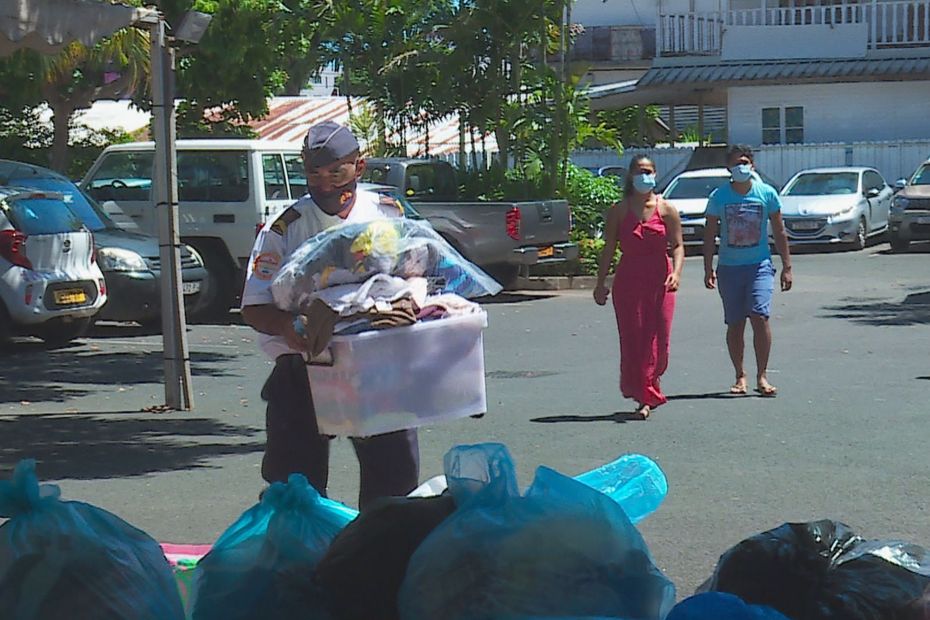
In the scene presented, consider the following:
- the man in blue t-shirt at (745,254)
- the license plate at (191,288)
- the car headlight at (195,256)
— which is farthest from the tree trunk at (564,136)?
the man in blue t-shirt at (745,254)

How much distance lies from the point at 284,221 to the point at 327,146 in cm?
28

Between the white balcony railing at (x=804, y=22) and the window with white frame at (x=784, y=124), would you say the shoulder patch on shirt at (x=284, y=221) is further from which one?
the white balcony railing at (x=804, y=22)

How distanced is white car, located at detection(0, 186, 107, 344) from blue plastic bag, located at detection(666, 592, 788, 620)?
1252cm

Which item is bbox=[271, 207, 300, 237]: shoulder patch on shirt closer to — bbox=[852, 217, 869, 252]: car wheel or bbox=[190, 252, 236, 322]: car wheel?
bbox=[190, 252, 236, 322]: car wheel

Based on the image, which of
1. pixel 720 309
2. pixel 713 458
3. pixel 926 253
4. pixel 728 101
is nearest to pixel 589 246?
pixel 720 309

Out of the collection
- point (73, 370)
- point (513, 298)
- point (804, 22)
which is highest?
point (804, 22)

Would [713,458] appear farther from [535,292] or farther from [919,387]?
[535,292]

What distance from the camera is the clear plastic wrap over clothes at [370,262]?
14.4ft

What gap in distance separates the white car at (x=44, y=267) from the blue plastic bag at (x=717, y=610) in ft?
41.1

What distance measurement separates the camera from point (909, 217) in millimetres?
25891

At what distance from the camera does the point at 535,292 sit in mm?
20641

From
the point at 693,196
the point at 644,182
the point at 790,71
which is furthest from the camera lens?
the point at 790,71

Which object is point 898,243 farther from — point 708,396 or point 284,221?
point 284,221

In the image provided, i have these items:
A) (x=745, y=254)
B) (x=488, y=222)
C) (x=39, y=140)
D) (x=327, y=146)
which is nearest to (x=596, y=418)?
(x=745, y=254)
